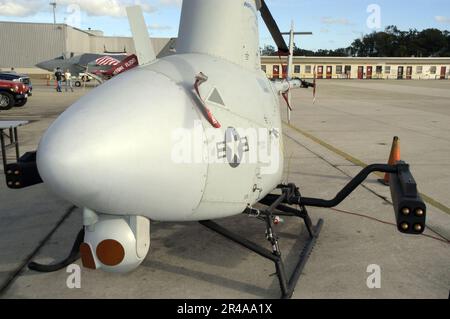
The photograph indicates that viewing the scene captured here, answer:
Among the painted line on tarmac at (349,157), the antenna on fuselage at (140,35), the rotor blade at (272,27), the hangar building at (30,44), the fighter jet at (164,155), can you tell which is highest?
the hangar building at (30,44)

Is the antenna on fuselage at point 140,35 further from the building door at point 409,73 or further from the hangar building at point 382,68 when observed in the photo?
the building door at point 409,73

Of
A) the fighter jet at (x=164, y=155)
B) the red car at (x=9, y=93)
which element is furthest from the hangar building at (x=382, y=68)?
the fighter jet at (x=164, y=155)

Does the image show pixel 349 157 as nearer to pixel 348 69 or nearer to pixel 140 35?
pixel 140 35

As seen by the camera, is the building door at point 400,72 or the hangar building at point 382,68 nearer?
the hangar building at point 382,68

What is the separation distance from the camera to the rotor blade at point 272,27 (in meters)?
6.04

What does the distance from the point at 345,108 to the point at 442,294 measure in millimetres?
20950

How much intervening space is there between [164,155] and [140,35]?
1557 millimetres

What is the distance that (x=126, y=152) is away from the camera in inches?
122

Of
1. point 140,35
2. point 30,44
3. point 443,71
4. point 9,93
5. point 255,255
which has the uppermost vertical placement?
point 30,44

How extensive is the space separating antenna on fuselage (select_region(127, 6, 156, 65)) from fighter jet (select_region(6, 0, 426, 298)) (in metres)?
0.01

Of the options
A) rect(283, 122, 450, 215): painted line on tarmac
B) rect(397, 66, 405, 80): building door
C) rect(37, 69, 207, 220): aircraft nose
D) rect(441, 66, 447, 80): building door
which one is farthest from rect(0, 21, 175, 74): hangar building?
rect(37, 69, 207, 220): aircraft nose

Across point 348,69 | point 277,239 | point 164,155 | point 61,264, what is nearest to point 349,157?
point 277,239

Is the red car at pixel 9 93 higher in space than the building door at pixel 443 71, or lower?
lower
